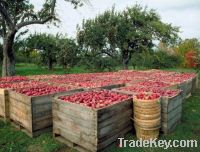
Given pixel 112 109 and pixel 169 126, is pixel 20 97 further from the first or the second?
pixel 169 126

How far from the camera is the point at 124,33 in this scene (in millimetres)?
23953

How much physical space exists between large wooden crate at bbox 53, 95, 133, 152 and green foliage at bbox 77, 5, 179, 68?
18.7m

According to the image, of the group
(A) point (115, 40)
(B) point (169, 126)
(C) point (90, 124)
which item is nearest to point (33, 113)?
(C) point (90, 124)

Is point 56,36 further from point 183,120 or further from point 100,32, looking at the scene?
point 183,120

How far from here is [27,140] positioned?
5168 millimetres

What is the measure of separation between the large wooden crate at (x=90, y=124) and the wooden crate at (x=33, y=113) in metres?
0.45

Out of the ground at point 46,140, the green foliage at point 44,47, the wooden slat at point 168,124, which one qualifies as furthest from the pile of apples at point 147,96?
the green foliage at point 44,47

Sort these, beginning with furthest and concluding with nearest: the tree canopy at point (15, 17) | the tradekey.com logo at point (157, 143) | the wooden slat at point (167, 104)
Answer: the tree canopy at point (15, 17) < the wooden slat at point (167, 104) < the tradekey.com logo at point (157, 143)

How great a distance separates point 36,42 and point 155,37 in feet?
51.6

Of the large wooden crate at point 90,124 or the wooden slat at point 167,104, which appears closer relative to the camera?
the large wooden crate at point 90,124

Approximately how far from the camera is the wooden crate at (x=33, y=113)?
5.28 meters

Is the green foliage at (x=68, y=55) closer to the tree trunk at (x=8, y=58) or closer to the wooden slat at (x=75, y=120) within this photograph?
the tree trunk at (x=8, y=58)

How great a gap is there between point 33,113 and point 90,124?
1634mm

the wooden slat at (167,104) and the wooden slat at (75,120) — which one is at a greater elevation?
the wooden slat at (167,104)
